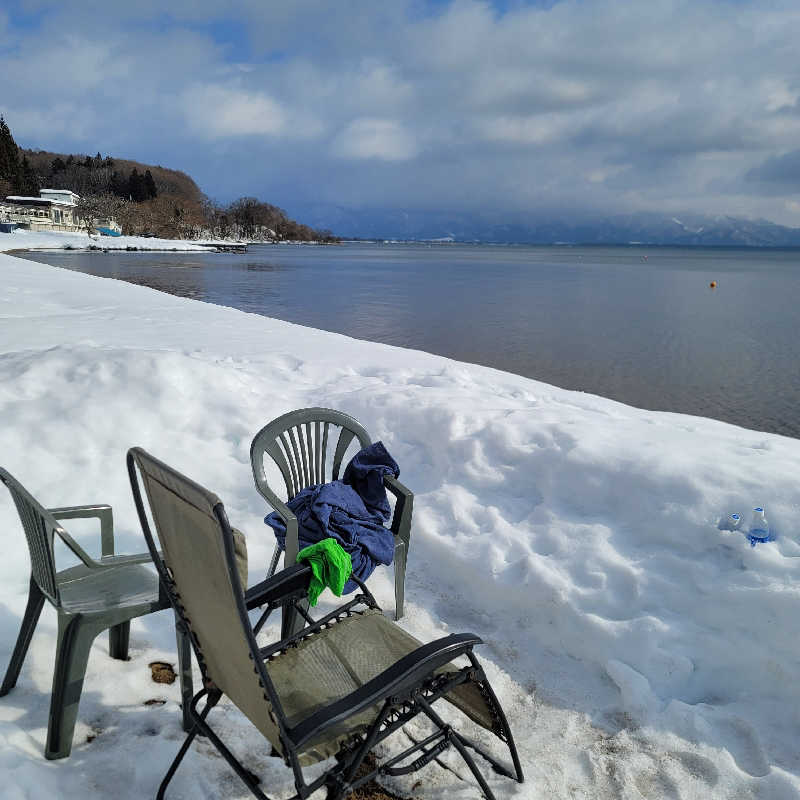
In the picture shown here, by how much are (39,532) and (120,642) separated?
103cm

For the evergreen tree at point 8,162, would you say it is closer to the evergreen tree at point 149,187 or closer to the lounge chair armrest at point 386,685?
the evergreen tree at point 149,187

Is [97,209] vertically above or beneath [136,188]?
beneath

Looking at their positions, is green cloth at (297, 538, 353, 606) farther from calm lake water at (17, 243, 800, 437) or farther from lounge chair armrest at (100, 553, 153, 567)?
calm lake water at (17, 243, 800, 437)

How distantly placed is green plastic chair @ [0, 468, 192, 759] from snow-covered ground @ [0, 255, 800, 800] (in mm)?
177

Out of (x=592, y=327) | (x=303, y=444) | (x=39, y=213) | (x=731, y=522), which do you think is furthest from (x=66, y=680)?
(x=39, y=213)

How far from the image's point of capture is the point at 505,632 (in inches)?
151

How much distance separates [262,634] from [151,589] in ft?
3.22

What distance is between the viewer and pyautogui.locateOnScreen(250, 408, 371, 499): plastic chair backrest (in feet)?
13.6

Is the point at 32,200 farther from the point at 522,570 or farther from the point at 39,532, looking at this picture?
the point at 39,532

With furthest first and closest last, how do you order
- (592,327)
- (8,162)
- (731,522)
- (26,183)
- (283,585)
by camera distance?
(26,183) → (8,162) → (592,327) → (731,522) → (283,585)

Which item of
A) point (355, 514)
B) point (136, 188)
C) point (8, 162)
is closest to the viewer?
point (355, 514)

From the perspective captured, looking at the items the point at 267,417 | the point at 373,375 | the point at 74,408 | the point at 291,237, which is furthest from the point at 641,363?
the point at 291,237

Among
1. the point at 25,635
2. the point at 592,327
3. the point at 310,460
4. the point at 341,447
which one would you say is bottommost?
the point at 592,327

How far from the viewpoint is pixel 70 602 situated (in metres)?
2.71
